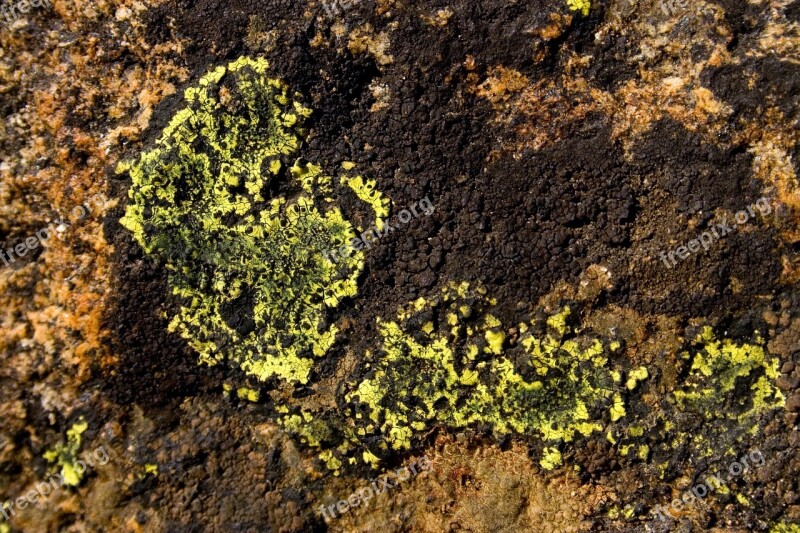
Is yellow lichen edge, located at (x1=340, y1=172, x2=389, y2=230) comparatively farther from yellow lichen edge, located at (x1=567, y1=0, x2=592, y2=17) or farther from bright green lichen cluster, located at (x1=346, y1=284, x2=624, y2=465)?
yellow lichen edge, located at (x1=567, y1=0, x2=592, y2=17)

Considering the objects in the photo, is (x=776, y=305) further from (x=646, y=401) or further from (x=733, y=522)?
(x=733, y=522)

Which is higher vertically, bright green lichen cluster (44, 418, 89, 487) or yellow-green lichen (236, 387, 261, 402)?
bright green lichen cluster (44, 418, 89, 487)

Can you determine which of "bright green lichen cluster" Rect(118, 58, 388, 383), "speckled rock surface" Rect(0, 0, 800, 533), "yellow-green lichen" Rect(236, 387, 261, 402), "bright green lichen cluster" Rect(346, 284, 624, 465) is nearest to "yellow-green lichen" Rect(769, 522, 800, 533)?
"speckled rock surface" Rect(0, 0, 800, 533)

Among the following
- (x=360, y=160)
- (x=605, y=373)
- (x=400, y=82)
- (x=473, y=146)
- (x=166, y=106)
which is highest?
(x=166, y=106)

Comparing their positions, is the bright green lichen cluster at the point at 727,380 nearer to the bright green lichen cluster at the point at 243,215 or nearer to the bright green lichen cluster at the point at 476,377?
the bright green lichen cluster at the point at 476,377

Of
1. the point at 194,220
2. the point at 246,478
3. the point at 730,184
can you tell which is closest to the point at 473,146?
the point at 730,184

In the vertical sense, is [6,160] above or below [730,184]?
above
